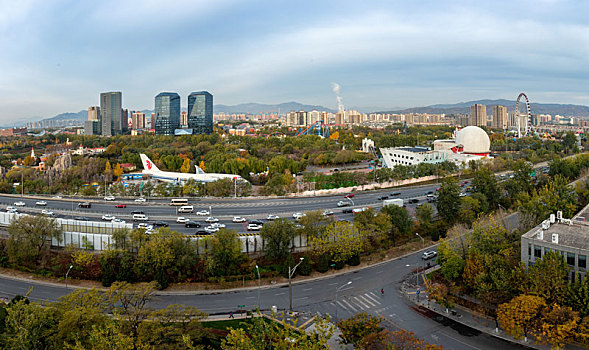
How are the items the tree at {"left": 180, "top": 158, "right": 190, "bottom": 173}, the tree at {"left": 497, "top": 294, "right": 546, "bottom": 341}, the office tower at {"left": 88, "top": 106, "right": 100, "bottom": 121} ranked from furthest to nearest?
1. the office tower at {"left": 88, "top": 106, "right": 100, "bottom": 121}
2. the tree at {"left": 180, "top": 158, "right": 190, "bottom": 173}
3. the tree at {"left": 497, "top": 294, "right": 546, "bottom": 341}

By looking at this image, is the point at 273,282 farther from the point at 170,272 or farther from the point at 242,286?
the point at 170,272

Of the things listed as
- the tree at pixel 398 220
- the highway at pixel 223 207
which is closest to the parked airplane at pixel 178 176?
the highway at pixel 223 207

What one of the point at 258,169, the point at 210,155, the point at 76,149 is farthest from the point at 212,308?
the point at 76,149

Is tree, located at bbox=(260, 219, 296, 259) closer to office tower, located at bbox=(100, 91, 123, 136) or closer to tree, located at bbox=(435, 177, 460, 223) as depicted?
tree, located at bbox=(435, 177, 460, 223)

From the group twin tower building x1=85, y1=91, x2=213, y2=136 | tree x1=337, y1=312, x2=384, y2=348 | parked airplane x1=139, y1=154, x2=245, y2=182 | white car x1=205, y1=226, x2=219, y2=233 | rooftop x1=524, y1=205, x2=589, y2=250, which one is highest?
twin tower building x1=85, y1=91, x2=213, y2=136

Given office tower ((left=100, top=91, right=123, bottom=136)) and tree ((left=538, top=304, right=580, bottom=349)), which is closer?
tree ((left=538, top=304, right=580, bottom=349))

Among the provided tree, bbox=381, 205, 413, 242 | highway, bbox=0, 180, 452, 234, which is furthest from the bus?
tree, bbox=381, 205, 413, 242
